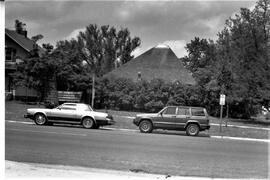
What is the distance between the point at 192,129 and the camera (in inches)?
758

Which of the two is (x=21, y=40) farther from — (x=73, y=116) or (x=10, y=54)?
(x=73, y=116)

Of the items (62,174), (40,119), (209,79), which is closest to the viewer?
(62,174)

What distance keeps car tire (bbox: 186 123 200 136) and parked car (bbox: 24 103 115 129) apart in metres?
4.07

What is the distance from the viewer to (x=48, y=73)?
33.2 m

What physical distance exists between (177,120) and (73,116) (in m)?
5.50

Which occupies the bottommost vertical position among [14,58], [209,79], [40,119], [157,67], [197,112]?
[40,119]

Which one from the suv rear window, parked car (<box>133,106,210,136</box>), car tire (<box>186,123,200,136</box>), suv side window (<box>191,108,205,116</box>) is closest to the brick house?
parked car (<box>133,106,210,136</box>)

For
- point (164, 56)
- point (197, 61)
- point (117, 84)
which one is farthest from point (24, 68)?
point (197, 61)

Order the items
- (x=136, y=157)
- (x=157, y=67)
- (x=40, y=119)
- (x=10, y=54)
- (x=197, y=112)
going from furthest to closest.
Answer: (x=157, y=67) < (x=10, y=54) < (x=40, y=119) < (x=197, y=112) < (x=136, y=157)

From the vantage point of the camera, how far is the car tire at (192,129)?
19141mm

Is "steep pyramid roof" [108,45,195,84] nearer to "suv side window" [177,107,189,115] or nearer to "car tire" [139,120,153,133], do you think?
"suv side window" [177,107,189,115]

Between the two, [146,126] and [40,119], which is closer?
[146,126]

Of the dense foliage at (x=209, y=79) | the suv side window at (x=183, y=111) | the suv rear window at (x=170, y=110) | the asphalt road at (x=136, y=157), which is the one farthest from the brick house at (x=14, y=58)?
the asphalt road at (x=136, y=157)

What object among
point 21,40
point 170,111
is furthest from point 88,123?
point 21,40
